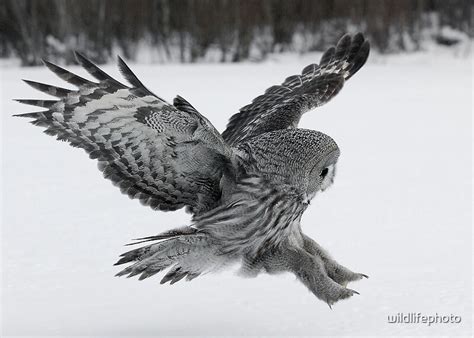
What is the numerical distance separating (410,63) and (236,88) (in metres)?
4.65

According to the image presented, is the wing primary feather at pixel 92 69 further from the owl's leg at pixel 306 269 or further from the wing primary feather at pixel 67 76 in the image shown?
the owl's leg at pixel 306 269

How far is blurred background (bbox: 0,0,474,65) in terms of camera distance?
1397 centimetres

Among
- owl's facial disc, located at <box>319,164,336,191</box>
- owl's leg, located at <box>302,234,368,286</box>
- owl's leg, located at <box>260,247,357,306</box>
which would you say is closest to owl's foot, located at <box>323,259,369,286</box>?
owl's leg, located at <box>302,234,368,286</box>

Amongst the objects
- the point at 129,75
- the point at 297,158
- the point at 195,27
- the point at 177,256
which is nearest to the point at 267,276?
the point at 177,256

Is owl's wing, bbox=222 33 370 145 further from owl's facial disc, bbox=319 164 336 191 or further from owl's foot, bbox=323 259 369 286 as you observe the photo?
owl's foot, bbox=323 259 369 286

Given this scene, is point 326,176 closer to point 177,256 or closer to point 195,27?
point 177,256

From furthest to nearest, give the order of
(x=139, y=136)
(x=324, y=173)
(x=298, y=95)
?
(x=298, y=95), (x=324, y=173), (x=139, y=136)

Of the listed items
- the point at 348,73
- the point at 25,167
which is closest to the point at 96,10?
the point at 25,167

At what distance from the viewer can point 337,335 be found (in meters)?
3.47

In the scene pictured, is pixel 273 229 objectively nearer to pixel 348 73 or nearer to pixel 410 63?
pixel 348 73

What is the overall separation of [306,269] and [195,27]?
36.0 feet

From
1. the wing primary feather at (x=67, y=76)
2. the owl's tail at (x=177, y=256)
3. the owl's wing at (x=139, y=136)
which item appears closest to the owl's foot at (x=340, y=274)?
the owl's tail at (x=177, y=256)

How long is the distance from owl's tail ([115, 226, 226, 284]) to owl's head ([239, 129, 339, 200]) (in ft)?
1.31

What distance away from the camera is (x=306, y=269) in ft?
12.4
